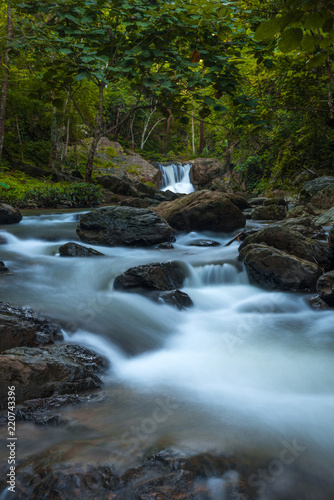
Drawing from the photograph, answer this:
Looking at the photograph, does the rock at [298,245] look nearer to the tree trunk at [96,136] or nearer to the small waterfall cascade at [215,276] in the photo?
the small waterfall cascade at [215,276]

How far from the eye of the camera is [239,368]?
332 centimetres

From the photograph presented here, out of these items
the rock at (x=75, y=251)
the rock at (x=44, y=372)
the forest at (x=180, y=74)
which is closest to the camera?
the rock at (x=44, y=372)

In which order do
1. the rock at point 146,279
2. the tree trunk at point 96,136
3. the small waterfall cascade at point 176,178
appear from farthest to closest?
the small waterfall cascade at point 176,178 → the tree trunk at point 96,136 → the rock at point 146,279

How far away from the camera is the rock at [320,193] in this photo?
9664mm

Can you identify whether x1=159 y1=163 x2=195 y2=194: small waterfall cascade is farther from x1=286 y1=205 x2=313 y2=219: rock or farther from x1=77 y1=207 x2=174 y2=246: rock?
x1=77 y1=207 x2=174 y2=246: rock

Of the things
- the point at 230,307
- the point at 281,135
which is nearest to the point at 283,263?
the point at 230,307

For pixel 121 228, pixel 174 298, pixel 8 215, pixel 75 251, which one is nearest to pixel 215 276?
pixel 174 298

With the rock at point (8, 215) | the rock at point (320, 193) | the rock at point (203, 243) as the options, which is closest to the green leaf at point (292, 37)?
the rock at point (203, 243)

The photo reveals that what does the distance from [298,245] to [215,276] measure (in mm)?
1498

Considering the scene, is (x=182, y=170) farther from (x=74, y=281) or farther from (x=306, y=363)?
(x=306, y=363)

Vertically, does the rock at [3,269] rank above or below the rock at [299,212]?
above

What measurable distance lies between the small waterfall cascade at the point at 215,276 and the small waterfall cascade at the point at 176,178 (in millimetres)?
17569

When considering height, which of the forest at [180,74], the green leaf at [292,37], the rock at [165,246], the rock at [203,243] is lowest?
the rock at [203,243]

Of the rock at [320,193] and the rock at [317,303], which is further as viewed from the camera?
the rock at [320,193]
